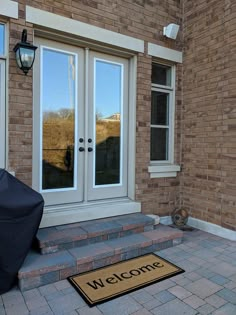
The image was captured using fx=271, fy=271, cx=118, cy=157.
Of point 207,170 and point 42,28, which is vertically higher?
point 42,28

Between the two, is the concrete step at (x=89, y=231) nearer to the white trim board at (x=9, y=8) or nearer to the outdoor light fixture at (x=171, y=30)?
the white trim board at (x=9, y=8)

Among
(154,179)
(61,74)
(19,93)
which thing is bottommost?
(154,179)

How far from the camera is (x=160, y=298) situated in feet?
7.53

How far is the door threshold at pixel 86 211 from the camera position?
10.6 ft

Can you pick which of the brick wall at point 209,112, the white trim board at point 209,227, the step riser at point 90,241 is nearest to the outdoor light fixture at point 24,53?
the step riser at point 90,241

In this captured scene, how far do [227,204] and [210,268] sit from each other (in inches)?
44.2

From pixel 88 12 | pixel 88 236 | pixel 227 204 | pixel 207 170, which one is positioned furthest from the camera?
pixel 207 170

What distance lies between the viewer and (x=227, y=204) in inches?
145

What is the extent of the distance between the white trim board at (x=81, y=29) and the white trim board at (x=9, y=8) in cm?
13

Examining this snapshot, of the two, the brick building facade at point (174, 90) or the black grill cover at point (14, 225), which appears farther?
the brick building facade at point (174, 90)

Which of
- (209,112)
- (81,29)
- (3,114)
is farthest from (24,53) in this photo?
(209,112)

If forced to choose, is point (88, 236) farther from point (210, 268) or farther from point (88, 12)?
point (88, 12)

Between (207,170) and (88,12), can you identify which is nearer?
(88,12)

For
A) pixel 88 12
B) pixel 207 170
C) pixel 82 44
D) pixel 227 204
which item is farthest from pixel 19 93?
pixel 227 204
